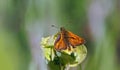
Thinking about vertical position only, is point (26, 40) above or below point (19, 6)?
below

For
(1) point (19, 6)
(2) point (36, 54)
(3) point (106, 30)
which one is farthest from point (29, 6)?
(3) point (106, 30)

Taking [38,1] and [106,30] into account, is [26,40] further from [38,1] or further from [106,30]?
[106,30]

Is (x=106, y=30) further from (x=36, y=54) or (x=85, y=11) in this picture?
(x=36, y=54)
